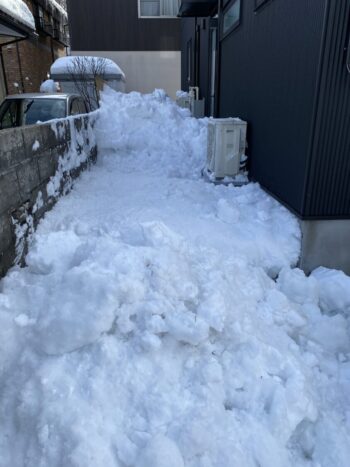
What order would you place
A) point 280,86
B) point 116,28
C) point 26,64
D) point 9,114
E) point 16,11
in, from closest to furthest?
point 280,86, point 9,114, point 16,11, point 26,64, point 116,28

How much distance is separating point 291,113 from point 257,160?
1.35 metres

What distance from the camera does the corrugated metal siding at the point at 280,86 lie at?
3668mm

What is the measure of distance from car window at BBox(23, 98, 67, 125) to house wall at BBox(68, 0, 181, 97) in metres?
12.3

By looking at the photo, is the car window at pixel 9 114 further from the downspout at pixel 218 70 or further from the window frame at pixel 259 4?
the window frame at pixel 259 4

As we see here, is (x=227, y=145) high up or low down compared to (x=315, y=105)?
down

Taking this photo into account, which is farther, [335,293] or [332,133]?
[332,133]

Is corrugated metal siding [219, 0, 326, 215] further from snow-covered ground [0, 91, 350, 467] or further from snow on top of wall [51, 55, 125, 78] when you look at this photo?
snow on top of wall [51, 55, 125, 78]

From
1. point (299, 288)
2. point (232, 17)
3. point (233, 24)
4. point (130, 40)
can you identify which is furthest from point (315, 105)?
point (130, 40)

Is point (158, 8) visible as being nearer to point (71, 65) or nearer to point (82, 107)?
point (71, 65)

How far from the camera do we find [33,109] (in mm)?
6707

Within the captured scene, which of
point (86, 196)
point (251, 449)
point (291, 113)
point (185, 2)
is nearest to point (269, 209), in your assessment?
point (291, 113)

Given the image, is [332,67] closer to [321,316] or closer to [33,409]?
[321,316]

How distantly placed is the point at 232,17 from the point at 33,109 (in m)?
3.96

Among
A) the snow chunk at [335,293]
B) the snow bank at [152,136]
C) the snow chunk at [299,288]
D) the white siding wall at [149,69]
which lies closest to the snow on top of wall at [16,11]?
the snow bank at [152,136]
